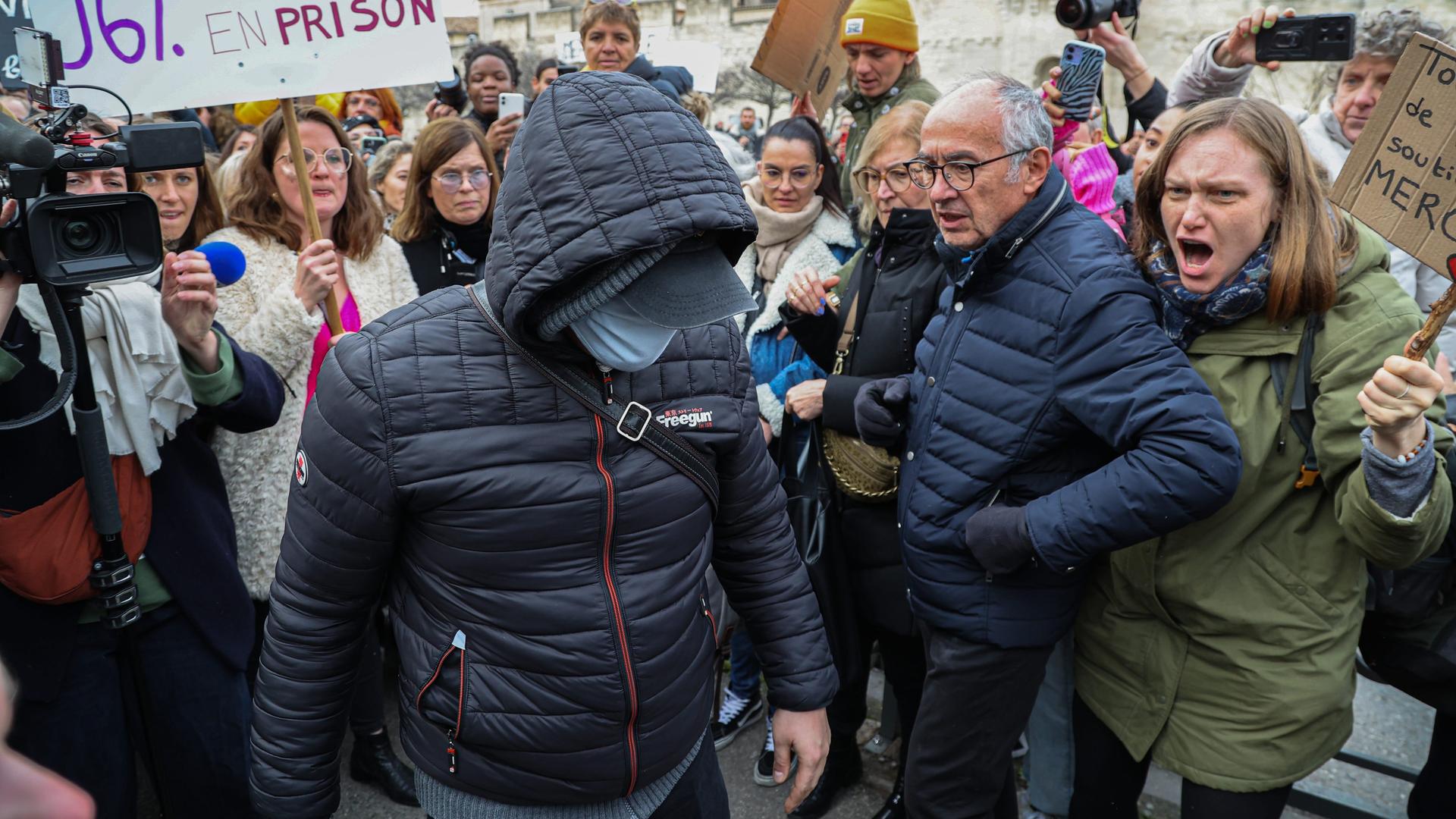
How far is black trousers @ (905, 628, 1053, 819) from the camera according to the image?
2305 millimetres

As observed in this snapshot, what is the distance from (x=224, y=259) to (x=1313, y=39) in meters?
3.35

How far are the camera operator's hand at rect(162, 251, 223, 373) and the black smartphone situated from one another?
3.24m

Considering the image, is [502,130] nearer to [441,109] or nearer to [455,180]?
[455,180]

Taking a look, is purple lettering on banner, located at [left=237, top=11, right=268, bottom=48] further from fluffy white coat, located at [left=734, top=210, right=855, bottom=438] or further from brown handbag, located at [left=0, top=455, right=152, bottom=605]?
fluffy white coat, located at [left=734, top=210, right=855, bottom=438]

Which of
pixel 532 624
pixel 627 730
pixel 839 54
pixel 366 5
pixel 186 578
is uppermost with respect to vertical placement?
pixel 366 5

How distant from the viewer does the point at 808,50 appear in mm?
4500

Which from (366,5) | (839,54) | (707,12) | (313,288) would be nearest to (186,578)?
(313,288)

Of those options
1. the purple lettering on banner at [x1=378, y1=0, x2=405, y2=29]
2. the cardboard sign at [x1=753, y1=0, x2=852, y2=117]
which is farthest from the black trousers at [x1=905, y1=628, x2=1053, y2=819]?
the cardboard sign at [x1=753, y1=0, x2=852, y2=117]

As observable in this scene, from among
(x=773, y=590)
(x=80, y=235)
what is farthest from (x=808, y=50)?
(x=80, y=235)

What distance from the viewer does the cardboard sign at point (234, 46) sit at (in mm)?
2461

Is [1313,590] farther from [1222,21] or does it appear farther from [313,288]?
[1222,21]

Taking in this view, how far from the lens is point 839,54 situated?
4.49 metres

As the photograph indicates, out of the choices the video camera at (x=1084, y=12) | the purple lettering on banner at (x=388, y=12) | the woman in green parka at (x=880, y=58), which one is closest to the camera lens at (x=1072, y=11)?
the video camera at (x=1084, y=12)

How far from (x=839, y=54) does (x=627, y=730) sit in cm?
357
